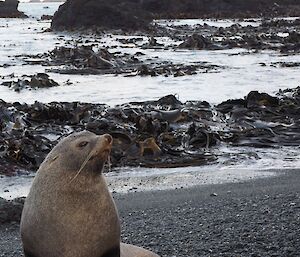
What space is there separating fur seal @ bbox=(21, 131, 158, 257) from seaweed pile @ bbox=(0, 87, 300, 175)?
14.3 feet

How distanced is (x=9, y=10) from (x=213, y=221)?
6753cm

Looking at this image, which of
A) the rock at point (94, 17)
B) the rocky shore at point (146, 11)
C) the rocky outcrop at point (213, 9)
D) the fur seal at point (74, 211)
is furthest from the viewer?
the rocky outcrop at point (213, 9)

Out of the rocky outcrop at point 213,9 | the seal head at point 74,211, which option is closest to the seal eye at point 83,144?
the seal head at point 74,211

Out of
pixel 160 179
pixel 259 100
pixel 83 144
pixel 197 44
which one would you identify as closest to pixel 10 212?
pixel 160 179

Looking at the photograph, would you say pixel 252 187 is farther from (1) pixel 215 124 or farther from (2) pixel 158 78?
(2) pixel 158 78

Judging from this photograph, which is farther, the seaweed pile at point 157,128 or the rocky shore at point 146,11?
the rocky shore at point 146,11

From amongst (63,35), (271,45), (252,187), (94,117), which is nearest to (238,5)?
(63,35)

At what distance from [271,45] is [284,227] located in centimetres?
2108

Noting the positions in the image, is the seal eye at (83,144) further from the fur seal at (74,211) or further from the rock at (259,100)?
the rock at (259,100)

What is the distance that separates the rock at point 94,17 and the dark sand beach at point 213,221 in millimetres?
29916

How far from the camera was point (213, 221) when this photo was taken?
4.91 meters

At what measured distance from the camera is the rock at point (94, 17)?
3634 cm

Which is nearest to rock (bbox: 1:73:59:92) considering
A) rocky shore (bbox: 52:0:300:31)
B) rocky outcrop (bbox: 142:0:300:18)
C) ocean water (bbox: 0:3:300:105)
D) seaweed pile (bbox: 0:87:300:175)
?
ocean water (bbox: 0:3:300:105)

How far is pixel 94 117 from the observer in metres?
10.1
